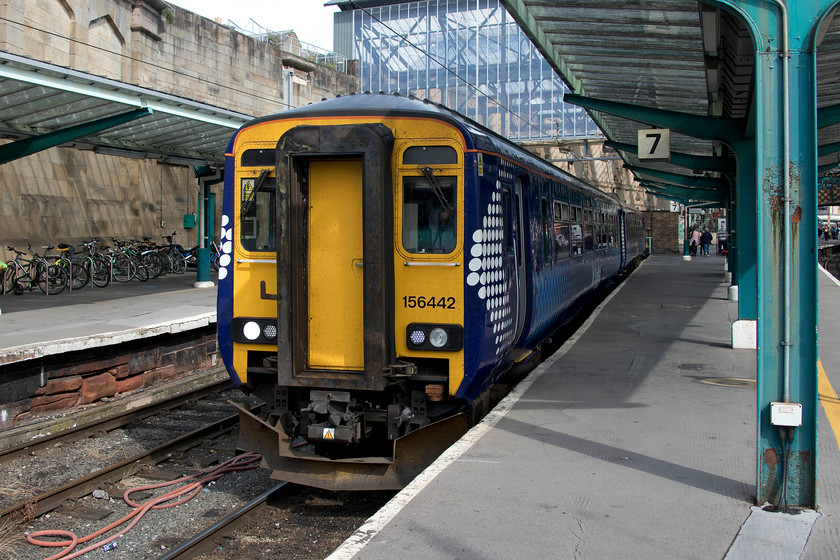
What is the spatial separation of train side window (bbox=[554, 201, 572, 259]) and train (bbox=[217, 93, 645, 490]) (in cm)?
342

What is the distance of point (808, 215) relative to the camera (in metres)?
4.56

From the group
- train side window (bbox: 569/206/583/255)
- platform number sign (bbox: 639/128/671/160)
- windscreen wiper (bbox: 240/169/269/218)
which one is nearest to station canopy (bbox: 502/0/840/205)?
platform number sign (bbox: 639/128/671/160)

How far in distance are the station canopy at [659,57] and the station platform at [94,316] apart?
640 cm

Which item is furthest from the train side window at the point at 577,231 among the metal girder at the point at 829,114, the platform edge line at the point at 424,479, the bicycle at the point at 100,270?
the bicycle at the point at 100,270

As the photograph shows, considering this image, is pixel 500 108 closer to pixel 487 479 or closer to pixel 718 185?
pixel 718 185

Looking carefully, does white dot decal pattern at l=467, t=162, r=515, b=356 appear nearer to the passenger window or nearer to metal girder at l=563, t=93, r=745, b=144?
metal girder at l=563, t=93, r=745, b=144

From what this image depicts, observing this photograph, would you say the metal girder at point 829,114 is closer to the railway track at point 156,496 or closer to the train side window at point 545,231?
the train side window at point 545,231

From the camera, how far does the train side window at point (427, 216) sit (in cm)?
597

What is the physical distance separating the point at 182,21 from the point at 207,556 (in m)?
21.9

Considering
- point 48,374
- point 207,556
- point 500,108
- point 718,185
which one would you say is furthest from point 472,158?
point 500,108

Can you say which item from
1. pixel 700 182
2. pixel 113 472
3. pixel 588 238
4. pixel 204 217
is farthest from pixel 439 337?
pixel 700 182

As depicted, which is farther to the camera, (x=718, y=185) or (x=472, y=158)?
(x=718, y=185)

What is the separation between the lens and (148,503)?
252 inches

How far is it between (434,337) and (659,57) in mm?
7122
